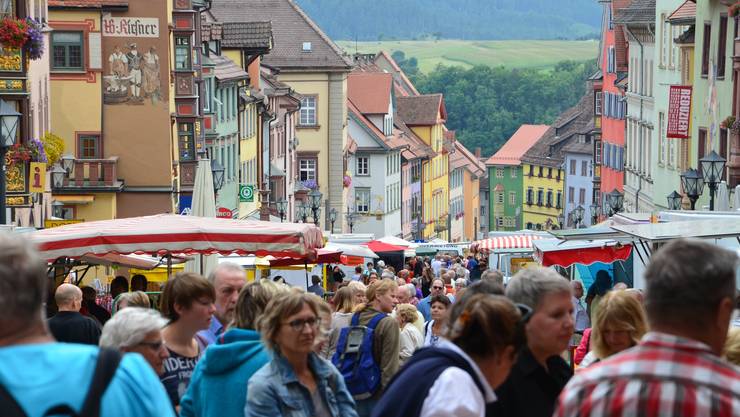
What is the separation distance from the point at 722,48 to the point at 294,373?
36.5m

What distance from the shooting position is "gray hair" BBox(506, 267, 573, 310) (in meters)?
7.46

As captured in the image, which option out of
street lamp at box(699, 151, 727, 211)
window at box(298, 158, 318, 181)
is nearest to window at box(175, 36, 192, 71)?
street lamp at box(699, 151, 727, 211)

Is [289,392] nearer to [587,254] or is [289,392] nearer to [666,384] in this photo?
[666,384]

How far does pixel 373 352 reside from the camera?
1239 centimetres

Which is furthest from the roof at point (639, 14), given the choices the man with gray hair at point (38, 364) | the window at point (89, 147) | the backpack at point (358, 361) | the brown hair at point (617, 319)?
the man with gray hair at point (38, 364)

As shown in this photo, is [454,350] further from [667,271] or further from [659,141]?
[659,141]

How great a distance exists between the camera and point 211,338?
9.95 meters

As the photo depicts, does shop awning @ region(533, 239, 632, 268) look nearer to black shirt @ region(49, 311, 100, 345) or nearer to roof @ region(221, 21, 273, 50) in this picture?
black shirt @ region(49, 311, 100, 345)

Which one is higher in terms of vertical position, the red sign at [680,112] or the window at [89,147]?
the red sign at [680,112]

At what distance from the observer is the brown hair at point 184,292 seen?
9.28 metres

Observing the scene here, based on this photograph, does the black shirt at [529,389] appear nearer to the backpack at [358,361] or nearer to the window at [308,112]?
the backpack at [358,361]

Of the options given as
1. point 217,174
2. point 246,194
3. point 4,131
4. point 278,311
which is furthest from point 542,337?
point 246,194

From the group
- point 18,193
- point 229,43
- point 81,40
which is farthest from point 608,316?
point 229,43

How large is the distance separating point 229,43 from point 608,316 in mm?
57545
